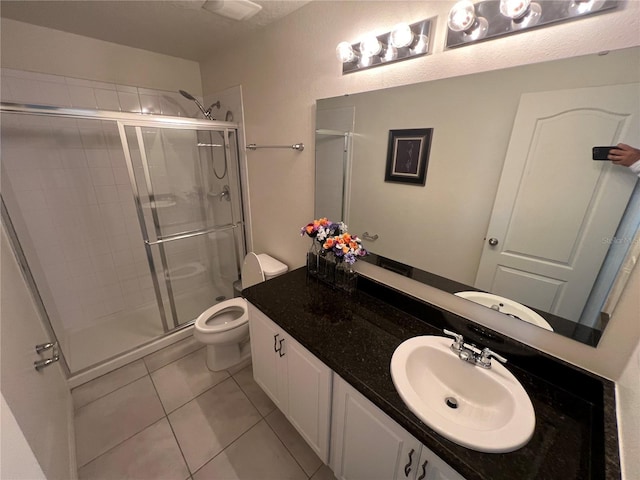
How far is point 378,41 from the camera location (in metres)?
1.10

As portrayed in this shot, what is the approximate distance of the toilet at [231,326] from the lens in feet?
5.82

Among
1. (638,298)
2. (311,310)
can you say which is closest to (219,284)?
(311,310)

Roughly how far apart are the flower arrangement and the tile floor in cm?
111

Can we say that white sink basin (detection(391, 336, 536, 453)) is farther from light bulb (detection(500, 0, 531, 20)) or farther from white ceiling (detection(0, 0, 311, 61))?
white ceiling (detection(0, 0, 311, 61))

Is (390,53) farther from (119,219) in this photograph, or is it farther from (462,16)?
(119,219)

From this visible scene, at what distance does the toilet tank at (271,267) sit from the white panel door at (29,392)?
46.4 inches

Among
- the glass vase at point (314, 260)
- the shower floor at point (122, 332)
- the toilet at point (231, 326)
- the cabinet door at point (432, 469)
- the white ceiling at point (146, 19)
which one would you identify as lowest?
the shower floor at point (122, 332)

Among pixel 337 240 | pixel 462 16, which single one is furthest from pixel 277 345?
pixel 462 16

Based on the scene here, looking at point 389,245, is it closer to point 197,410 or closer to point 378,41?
point 378,41

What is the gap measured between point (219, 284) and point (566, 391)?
2.68 metres

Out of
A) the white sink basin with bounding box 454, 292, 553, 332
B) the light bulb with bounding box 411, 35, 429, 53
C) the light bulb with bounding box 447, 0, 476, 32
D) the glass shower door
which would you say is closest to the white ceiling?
the glass shower door

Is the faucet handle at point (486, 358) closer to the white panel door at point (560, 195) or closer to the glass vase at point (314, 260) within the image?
the white panel door at point (560, 195)

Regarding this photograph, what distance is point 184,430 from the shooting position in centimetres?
151

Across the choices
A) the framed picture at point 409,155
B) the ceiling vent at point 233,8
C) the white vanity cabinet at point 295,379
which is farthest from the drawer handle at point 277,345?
the ceiling vent at point 233,8
